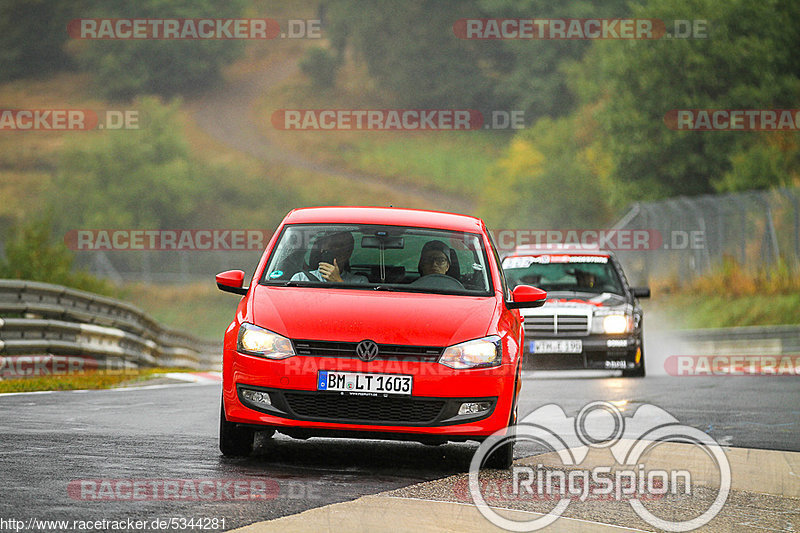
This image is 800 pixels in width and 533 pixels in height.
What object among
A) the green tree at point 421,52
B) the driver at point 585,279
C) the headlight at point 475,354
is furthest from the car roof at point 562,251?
the green tree at point 421,52

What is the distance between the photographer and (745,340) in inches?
1061

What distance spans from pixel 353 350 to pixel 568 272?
11276 millimetres

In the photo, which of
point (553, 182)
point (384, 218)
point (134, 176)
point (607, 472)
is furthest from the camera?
point (134, 176)

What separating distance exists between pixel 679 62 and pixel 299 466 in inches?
1845

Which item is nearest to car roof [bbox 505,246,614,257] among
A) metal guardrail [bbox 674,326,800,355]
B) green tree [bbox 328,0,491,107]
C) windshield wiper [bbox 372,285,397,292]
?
metal guardrail [bbox 674,326,800,355]

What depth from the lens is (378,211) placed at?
10.6 m

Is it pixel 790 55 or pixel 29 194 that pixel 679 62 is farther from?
pixel 29 194

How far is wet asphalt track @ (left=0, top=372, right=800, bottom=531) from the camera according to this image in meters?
6.98

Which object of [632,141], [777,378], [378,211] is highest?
[632,141]

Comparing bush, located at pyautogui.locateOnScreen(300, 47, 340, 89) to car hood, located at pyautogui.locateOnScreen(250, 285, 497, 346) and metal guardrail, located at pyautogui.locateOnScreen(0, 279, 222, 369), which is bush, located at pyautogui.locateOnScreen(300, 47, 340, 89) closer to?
metal guardrail, located at pyautogui.locateOnScreen(0, 279, 222, 369)

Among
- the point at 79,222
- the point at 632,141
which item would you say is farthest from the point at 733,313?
the point at 79,222

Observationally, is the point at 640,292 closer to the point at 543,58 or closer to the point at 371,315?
the point at 371,315

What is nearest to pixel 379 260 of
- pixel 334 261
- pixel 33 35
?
pixel 334 261

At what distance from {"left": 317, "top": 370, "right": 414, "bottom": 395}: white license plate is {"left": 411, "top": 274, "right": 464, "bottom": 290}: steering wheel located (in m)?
1.24
